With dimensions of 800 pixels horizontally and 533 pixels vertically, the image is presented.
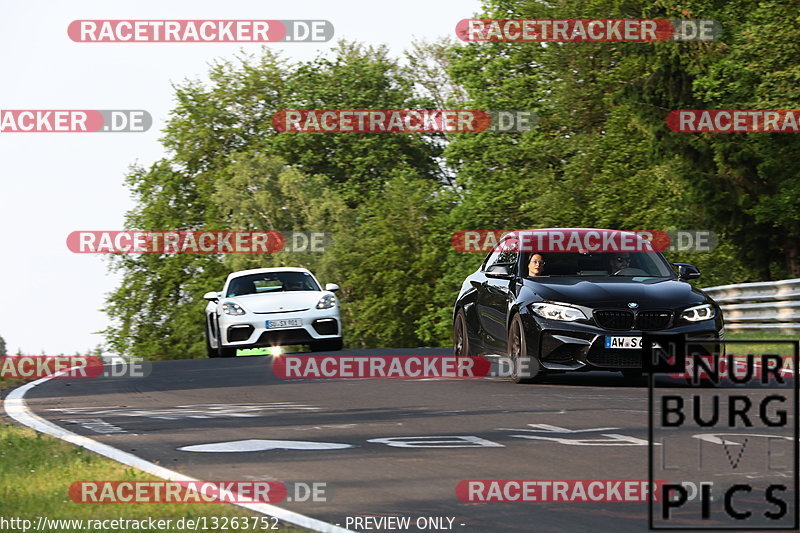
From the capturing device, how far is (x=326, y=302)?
24047mm

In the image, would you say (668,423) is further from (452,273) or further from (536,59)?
(452,273)

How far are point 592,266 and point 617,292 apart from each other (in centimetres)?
107

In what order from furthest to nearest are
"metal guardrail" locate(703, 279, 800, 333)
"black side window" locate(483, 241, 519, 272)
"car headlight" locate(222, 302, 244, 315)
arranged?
"car headlight" locate(222, 302, 244, 315) < "metal guardrail" locate(703, 279, 800, 333) < "black side window" locate(483, 241, 519, 272)

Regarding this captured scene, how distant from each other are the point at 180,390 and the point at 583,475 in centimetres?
899

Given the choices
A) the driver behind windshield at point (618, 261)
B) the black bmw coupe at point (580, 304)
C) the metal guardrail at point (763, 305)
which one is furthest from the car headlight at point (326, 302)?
the driver behind windshield at point (618, 261)

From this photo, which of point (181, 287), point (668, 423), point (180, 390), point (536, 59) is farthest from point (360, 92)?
point (668, 423)

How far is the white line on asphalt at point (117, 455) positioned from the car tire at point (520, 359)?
492 cm

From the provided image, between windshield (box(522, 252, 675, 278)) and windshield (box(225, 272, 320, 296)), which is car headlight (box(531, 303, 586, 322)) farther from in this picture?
windshield (box(225, 272, 320, 296))

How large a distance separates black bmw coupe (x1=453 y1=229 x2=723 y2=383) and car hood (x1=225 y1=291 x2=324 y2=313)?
790 centimetres

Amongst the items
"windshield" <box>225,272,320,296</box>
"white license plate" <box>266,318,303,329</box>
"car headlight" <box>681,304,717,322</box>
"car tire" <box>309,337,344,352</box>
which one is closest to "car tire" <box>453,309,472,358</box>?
"car headlight" <box>681,304,717,322</box>

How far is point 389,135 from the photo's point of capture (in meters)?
67.9

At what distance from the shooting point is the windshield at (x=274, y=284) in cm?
2464

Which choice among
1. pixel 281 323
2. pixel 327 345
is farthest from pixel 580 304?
pixel 327 345

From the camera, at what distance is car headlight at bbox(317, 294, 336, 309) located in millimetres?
23969
